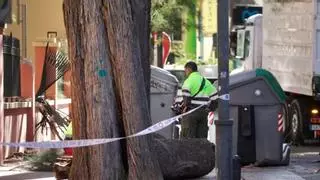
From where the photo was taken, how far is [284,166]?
11.4m

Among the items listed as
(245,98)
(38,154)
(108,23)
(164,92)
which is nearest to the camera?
(108,23)

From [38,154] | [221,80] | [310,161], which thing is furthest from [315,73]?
[221,80]

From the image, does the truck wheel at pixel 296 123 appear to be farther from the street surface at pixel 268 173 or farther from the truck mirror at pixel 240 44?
the truck mirror at pixel 240 44

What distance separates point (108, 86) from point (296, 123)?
8.69 meters

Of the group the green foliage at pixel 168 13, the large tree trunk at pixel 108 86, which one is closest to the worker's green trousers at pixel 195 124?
the large tree trunk at pixel 108 86

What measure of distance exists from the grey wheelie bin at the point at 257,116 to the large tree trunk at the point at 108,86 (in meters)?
3.02

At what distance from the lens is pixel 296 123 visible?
52.8ft

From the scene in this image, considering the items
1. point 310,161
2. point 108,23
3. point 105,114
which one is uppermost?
point 108,23

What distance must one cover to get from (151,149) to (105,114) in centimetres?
69

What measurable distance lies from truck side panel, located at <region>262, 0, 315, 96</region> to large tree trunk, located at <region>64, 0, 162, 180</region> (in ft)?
24.0

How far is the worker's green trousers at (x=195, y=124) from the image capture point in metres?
12.5

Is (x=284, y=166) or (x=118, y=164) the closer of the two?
(x=118, y=164)

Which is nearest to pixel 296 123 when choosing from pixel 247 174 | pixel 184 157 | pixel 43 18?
pixel 247 174

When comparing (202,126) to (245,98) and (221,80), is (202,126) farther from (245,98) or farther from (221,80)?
(221,80)
